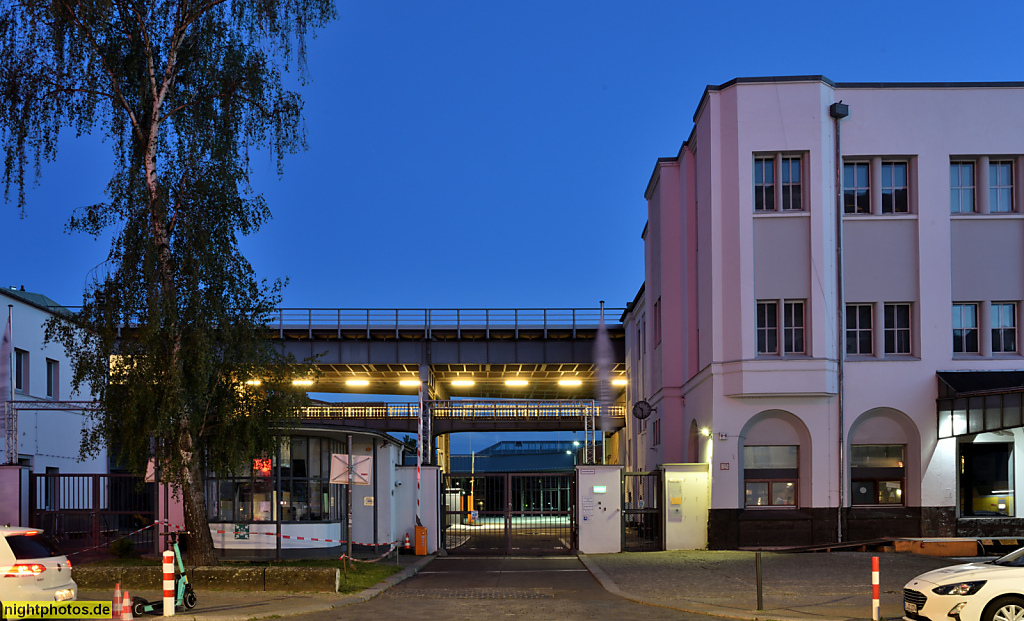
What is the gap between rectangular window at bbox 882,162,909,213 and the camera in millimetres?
29297

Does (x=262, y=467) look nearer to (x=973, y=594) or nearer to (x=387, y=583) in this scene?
(x=387, y=583)

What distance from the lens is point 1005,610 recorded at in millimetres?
12508

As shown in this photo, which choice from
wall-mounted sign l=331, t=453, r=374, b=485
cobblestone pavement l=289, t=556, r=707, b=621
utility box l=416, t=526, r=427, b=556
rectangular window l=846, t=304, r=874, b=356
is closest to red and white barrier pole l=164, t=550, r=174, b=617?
cobblestone pavement l=289, t=556, r=707, b=621

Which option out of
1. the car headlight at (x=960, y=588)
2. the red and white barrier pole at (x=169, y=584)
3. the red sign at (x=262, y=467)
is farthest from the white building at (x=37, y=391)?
the car headlight at (x=960, y=588)

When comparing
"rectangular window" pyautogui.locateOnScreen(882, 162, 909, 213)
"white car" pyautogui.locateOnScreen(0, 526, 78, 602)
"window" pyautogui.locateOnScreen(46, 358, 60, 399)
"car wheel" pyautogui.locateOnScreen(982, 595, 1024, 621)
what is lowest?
"car wheel" pyautogui.locateOnScreen(982, 595, 1024, 621)

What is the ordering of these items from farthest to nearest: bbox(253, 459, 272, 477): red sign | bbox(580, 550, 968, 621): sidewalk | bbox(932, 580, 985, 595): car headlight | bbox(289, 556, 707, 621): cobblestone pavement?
bbox(253, 459, 272, 477): red sign
bbox(580, 550, 968, 621): sidewalk
bbox(289, 556, 707, 621): cobblestone pavement
bbox(932, 580, 985, 595): car headlight

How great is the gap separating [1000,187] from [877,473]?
8.91m

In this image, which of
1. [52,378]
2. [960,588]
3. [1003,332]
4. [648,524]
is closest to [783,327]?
[1003,332]

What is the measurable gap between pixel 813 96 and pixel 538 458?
7005 cm

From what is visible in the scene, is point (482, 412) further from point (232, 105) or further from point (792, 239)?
point (232, 105)

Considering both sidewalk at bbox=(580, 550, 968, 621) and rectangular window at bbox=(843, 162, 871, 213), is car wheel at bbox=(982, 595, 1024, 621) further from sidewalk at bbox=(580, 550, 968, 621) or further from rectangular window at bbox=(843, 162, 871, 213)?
rectangular window at bbox=(843, 162, 871, 213)

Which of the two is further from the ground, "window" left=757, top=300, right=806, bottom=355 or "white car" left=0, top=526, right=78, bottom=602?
"window" left=757, top=300, right=806, bottom=355

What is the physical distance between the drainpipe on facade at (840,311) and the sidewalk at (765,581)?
7.19ft

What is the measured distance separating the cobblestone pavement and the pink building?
7220 mm
